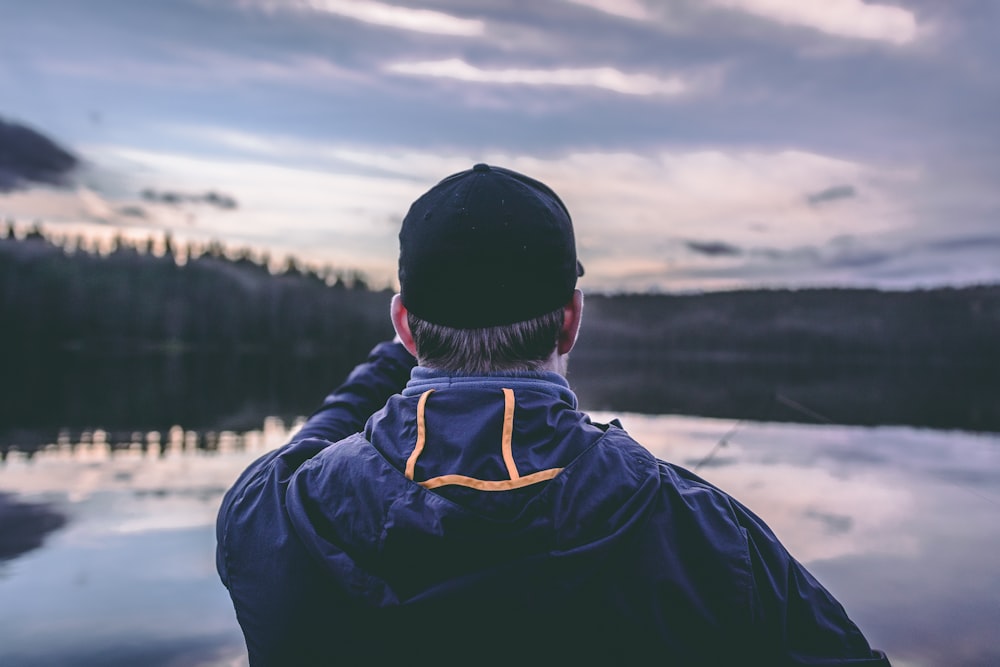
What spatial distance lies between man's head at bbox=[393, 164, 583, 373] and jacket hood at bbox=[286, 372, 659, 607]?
0.39 ft

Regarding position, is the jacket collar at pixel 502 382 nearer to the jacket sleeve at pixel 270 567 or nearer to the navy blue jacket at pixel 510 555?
the navy blue jacket at pixel 510 555

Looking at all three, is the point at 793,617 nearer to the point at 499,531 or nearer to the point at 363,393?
the point at 499,531

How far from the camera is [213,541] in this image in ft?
26.9

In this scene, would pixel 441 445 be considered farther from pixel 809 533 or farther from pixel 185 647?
pixel 809 533

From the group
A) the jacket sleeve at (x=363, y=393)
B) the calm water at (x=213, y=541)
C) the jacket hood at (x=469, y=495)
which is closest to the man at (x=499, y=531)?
the jacket hood at (x=469, y=495)

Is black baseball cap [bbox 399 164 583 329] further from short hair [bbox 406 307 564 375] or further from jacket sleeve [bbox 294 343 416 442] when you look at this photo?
jacket sleeve [bbox 294 343 416 442]

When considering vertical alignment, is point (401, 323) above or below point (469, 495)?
above

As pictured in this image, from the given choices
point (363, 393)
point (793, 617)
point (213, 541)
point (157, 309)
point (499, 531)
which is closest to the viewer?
point (499, 531)

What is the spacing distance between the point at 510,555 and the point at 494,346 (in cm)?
42

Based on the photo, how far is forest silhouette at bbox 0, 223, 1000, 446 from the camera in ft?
88.8

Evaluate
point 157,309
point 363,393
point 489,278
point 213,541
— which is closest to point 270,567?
point 363,393

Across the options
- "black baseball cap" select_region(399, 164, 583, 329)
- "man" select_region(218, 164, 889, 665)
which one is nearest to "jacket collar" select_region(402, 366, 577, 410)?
"man" select_region(218, 164, 889, 665)

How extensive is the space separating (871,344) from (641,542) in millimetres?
138450

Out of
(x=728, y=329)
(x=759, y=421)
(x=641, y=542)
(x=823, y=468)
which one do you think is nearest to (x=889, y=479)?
(x=823, y=468)
